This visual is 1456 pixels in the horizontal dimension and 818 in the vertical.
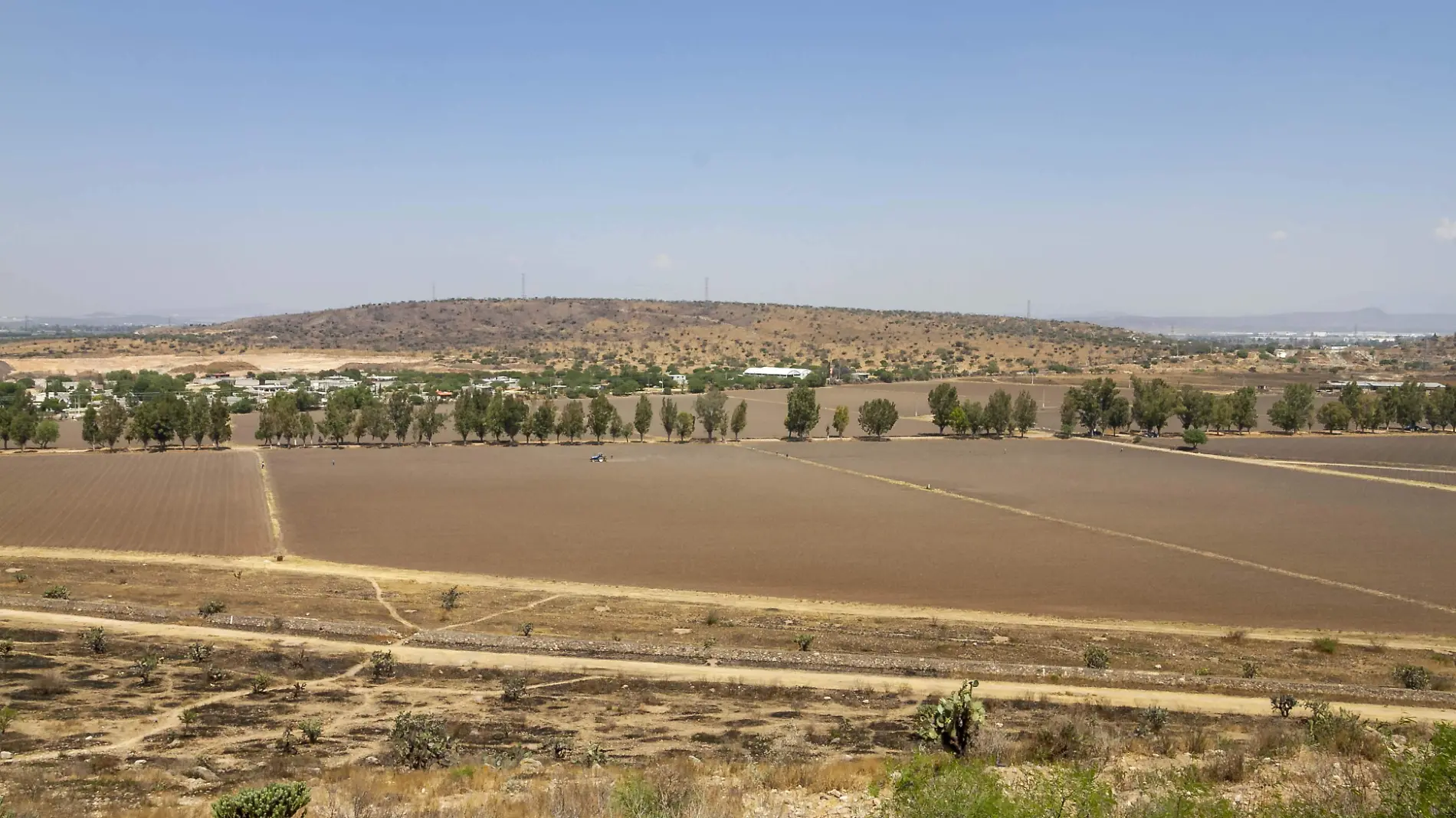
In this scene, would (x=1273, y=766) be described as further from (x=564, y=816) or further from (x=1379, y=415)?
(x=1379, y=415)

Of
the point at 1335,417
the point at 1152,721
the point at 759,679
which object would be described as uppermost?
the point at 1335,417

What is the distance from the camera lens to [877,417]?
3511 inches

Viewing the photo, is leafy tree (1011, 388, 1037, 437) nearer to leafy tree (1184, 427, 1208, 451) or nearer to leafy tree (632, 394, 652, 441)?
leafy tree (1184, 427, 1208, 451)

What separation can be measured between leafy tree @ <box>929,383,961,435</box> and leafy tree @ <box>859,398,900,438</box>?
189 inches

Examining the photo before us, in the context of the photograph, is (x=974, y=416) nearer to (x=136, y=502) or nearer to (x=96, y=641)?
(x=136, y=502)

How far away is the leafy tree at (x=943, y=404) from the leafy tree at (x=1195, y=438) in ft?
65.8

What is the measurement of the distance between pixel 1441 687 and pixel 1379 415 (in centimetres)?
8355

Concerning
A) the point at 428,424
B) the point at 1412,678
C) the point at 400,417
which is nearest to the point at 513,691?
the point at 1412,678

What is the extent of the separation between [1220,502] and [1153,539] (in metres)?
13.0

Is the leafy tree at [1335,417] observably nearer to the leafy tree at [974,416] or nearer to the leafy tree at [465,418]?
the leafy tree at [974,416]

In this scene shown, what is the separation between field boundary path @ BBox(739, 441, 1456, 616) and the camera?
1481 inches

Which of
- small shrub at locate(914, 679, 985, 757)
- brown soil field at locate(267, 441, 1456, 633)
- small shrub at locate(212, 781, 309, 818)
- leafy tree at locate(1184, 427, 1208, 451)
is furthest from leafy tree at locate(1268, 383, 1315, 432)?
small shrub at locate(212, 781, 309, 818)

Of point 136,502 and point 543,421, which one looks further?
point 543,421

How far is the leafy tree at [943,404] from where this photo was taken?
92.9 meters
